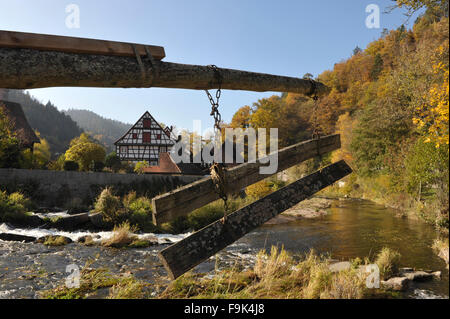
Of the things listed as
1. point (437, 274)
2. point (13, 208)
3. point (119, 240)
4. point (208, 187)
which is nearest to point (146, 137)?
point (13, 208)

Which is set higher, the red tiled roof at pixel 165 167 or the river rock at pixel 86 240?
the red tiled roof at pixel 165 167

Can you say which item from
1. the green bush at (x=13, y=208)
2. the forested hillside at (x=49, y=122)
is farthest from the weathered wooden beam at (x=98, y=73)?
the forested hillside at (x=49, y=122)

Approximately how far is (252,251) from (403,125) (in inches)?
609

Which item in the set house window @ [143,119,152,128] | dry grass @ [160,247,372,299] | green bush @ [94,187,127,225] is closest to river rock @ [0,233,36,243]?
green bush @ [94,187,127,225]

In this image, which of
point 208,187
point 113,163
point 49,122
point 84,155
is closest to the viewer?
point 208,187

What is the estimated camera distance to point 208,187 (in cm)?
263

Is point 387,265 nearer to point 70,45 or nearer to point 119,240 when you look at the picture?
point 70,45

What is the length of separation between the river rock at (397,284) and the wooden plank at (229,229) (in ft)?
9.88

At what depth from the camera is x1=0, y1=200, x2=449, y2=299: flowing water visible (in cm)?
614

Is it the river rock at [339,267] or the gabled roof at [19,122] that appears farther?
the gabled roof at [19,122]

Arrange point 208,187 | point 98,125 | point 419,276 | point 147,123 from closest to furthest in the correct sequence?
1. point 208,187
2. point 419,276
3. point 147,123
4. point 98,125

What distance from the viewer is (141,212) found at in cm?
1280

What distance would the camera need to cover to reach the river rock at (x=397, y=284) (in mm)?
5039

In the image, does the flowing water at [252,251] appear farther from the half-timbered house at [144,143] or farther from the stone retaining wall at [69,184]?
the half-timbered house at [144,143]
